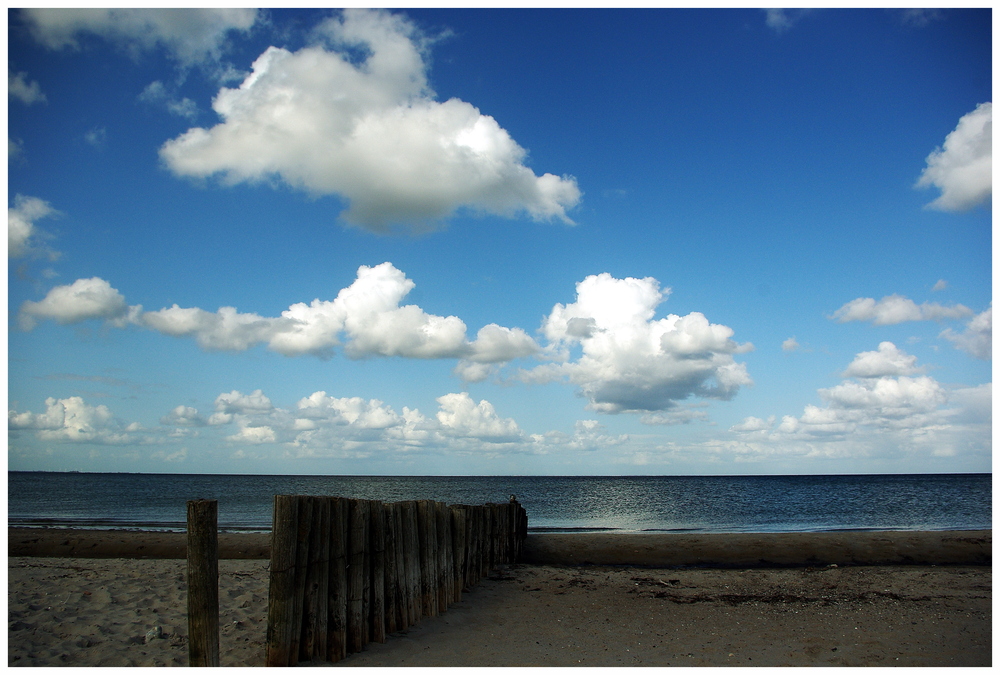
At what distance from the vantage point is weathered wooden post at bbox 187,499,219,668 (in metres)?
4.86

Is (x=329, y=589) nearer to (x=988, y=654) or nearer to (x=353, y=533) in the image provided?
(x=353, y=533)

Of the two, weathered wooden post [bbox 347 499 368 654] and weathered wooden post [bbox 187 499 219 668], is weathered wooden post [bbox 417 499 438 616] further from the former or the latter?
weathered wooden post [bbox 187 499 219 668]

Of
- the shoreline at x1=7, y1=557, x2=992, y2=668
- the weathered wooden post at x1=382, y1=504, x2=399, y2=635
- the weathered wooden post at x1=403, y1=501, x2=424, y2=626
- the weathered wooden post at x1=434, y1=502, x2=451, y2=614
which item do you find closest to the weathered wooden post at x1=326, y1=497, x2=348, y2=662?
the shoreline at x1=7, y1=557, x2=992, y2=668

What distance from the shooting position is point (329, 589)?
20.4 feet

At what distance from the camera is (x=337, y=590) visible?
627cm

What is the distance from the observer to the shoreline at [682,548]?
14.9 metres

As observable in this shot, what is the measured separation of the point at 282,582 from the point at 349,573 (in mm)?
878

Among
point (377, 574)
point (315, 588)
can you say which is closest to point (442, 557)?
point (377, 574)

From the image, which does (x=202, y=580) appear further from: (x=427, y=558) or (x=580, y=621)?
(x=580, y=621)

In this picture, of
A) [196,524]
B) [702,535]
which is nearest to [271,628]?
[196,524]

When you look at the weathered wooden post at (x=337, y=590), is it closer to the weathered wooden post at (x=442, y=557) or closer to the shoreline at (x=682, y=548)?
the weathered wooden post at (x=442, y=557)

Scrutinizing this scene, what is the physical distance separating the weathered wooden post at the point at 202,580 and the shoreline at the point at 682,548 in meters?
10.4

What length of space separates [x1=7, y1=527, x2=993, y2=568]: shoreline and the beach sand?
247cm

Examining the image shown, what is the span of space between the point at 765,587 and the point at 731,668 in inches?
227
